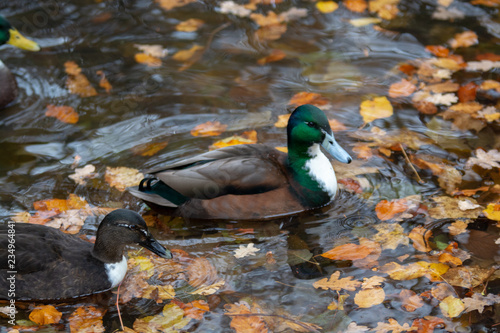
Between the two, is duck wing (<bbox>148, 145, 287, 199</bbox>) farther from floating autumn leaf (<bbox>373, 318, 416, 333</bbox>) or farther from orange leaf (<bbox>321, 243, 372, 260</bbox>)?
floating autumn leaf (<bbox>373, 318, 416, 333</bbox>)

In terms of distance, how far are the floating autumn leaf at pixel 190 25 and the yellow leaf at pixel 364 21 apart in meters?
2.09

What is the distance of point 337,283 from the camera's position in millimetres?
4641

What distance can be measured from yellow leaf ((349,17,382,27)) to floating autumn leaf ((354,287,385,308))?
15.3 ft

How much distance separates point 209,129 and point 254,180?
1.42 m

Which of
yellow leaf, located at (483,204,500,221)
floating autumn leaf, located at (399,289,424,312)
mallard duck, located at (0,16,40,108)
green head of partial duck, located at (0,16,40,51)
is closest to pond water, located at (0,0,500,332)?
floating autumn leaf, located at (399,289,424,312)

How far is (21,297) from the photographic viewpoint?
4.54 meters

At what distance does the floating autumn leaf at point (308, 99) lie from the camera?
22.3 feet

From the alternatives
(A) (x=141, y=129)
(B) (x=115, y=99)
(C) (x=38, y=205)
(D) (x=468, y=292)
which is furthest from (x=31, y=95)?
(D) (x=468, y=292)

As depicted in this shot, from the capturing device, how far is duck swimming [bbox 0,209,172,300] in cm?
447

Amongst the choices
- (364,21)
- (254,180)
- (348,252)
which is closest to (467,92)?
(364,21)

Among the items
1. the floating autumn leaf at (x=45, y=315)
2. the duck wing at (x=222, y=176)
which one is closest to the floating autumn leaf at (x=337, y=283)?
the duck wing at (x=222, y=176)

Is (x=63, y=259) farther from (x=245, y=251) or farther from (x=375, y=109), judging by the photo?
(x=375, y=109)

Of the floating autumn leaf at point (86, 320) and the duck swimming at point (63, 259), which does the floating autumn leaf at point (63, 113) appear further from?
the floating autumn leaf at point (86, 320)

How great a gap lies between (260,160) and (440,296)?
1.88 metres
